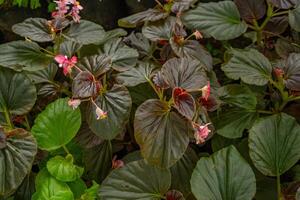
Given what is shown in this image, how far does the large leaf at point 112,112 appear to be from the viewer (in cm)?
103

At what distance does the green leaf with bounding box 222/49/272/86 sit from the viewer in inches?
45.2

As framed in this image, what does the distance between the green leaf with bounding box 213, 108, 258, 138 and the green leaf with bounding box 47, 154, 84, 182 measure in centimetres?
35

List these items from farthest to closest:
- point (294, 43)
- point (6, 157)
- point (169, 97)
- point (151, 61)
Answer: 1. point (294, 43)
2. point (151, 61)
3. point (169, 97)
4. point (6, 157)

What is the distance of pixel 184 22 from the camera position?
51.1 inches

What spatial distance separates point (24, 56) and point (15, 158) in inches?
11.4

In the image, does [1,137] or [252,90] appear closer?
[1,137]

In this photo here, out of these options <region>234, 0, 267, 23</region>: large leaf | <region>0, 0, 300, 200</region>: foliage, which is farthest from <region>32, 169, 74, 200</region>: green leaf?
<region>234, 0, 267, 23</region>: large leaf

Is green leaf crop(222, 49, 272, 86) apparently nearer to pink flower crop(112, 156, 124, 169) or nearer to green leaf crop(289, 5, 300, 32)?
green leaf crop(289, 5, 300, 32)

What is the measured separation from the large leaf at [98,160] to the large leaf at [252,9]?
20.2 inches

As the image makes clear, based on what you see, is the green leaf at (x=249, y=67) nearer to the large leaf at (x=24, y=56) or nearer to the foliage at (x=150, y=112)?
the foliage at (x=150, y=112)

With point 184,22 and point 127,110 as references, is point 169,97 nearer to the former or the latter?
point 127,110

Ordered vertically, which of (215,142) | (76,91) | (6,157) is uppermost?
(76,91)

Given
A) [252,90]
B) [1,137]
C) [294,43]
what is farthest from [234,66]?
[1,137]

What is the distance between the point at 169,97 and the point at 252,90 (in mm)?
264
